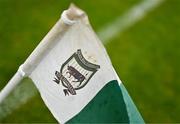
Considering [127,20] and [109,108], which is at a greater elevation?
[109,108]

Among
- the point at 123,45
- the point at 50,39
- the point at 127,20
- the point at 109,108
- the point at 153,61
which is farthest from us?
the point at 127,20

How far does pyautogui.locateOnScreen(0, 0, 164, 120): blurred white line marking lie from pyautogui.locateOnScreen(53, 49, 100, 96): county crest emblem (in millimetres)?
1383

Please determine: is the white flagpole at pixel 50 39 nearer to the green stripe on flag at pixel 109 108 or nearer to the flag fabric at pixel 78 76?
the flag fabric at pixel 78 76

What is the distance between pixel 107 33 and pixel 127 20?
Result: 302 millimetres

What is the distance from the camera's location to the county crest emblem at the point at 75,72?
2.27 meters

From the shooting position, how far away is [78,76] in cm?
230

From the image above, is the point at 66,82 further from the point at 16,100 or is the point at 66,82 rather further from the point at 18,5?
the point at 18,5

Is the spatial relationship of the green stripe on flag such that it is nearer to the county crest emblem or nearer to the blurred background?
the county crest emblem

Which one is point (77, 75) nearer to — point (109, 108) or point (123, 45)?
point (109, 108)

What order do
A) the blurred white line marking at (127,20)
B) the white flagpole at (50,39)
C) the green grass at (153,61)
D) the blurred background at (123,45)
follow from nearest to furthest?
the white flagpole at (50,39) < the blurred background at (123,45) < the green grass at (153,61) < the blurred white line marking at (127,20)

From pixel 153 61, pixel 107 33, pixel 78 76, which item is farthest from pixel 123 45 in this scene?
pixel 78 76

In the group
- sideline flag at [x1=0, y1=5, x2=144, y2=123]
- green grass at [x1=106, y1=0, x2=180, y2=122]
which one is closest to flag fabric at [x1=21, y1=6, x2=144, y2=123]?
sideline flag at [x1=0, y1=5, x2=144, y2=123]

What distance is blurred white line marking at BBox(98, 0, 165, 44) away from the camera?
15.0 ft

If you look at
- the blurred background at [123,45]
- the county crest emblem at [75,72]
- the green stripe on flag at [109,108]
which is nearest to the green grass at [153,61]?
the blurred background at [123,45]
